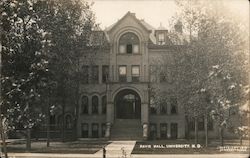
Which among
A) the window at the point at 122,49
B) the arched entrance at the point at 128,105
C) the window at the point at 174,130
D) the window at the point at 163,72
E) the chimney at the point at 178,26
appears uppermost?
the chimney at the point at 178,26

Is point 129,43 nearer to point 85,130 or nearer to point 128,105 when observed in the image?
point 128,105

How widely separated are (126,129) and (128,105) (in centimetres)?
295

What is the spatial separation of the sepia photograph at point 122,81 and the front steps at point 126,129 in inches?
3.6

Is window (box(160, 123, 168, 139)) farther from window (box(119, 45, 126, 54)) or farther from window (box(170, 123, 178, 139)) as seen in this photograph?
window (box(119, 45, 126, 54))

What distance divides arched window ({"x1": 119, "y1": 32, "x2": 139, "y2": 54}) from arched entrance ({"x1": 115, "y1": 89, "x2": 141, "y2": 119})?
376 cm

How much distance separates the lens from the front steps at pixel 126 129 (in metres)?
36.6

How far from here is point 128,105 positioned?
39.8 meters

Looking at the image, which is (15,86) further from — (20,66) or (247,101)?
(247,101)

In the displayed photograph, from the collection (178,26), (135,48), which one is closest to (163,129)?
(135,48)

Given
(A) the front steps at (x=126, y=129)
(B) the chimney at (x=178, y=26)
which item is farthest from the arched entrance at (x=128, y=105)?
(B) the chimney at (x=178, y=26)

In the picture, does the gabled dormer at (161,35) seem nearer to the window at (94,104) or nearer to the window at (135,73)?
the window at (135,73)

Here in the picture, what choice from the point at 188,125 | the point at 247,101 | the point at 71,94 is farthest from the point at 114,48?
the point at 247,101

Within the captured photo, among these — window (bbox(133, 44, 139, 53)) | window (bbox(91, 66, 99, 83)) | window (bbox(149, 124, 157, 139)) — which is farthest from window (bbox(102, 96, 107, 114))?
window (bbox(133, 44, 139, 53))

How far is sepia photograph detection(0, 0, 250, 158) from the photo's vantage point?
65.0 ft
